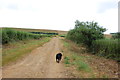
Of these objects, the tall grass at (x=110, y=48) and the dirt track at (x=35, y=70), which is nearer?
the dirt track at (x=35, y=70)

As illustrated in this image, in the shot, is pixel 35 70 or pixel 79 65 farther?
pixel 79 65

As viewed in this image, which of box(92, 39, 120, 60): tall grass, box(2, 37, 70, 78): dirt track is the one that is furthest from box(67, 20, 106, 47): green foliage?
box(2, 37, 70, 78): dirt track

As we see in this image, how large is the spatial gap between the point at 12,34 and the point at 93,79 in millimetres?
17743

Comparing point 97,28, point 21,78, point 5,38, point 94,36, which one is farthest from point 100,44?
point 5,38

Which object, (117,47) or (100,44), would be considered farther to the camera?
(100,44)

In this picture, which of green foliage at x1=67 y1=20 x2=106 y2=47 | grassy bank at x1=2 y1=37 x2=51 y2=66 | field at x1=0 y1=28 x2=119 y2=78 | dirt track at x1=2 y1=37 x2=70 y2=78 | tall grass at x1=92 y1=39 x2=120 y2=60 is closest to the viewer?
dirt track at x1=2 y1=37 x2=70 y2=78

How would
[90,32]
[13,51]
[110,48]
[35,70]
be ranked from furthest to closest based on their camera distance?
[90,32], [13,51], [110,48], [35,70]

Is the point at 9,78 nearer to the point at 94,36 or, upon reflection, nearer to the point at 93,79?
the point at 93,79

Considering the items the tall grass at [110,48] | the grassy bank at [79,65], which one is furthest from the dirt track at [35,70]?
the tall grass at [110,48]

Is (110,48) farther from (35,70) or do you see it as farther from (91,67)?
(35,70)

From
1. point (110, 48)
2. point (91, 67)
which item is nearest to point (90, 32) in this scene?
point (110, 48)

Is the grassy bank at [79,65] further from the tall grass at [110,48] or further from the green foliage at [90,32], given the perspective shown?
the green foliage at [90,32]

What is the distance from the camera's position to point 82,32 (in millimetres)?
17047

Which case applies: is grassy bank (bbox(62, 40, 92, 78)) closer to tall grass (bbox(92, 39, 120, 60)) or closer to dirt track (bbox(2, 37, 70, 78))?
dirt track (bbox(2, 37, 70, 78))
